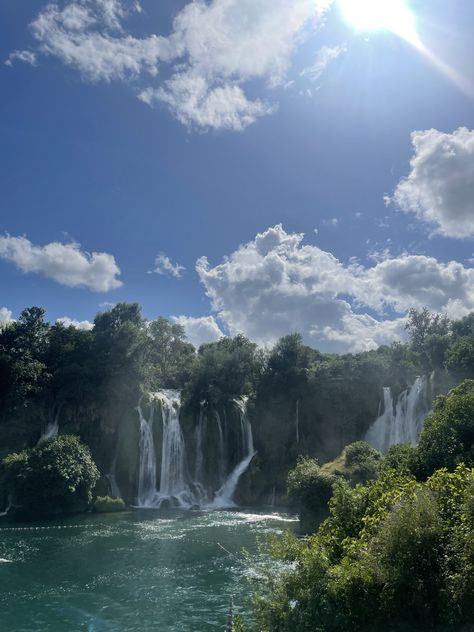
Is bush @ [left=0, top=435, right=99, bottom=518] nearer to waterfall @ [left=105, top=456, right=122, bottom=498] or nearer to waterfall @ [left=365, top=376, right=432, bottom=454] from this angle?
waterfall @ [left=105, top=456, right=122, bottom=498]

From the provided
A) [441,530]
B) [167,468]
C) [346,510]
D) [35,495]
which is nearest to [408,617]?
[441,530]

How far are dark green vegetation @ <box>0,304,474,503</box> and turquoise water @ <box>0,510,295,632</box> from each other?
55.8 ft

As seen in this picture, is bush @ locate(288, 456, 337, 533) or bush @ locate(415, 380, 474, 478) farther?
bush @ locate(288, 456, 337, 533)

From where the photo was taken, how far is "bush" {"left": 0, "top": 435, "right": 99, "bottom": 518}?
149ft

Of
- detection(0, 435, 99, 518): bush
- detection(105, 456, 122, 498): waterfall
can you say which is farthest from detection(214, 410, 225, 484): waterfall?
detection(0, 435, 99, 518): bush

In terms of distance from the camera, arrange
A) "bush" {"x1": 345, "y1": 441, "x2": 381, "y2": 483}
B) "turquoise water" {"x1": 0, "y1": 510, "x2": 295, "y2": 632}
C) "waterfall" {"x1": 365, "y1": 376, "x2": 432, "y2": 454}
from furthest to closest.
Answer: "waterfall" {"x1": 365, "y1": 376, "x2": 432, "y2": 454}, "bush" {"x1": 345, "y1": 441, "x2": 381, "y2": 483}, "turquoise water" {"x1": 0, "y1": 510, "x2": 295, "y2": 632}

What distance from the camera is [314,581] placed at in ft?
41.0

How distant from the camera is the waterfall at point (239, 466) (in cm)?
5830

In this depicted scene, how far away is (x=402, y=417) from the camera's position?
2505 inches

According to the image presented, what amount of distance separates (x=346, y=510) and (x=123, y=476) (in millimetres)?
46576

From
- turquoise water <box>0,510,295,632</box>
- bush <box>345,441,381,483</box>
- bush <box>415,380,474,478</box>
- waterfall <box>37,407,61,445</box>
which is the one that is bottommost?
turquoise water <box>0,510,295,632</box>

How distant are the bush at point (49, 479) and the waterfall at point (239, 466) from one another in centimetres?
1572

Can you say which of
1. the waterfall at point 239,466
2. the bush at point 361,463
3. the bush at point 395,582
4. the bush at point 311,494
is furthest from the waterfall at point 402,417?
the bush at point 395,582

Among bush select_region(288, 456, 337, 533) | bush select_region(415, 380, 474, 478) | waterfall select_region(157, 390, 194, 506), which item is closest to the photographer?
bush select_region(415, 380, 474, 478)
